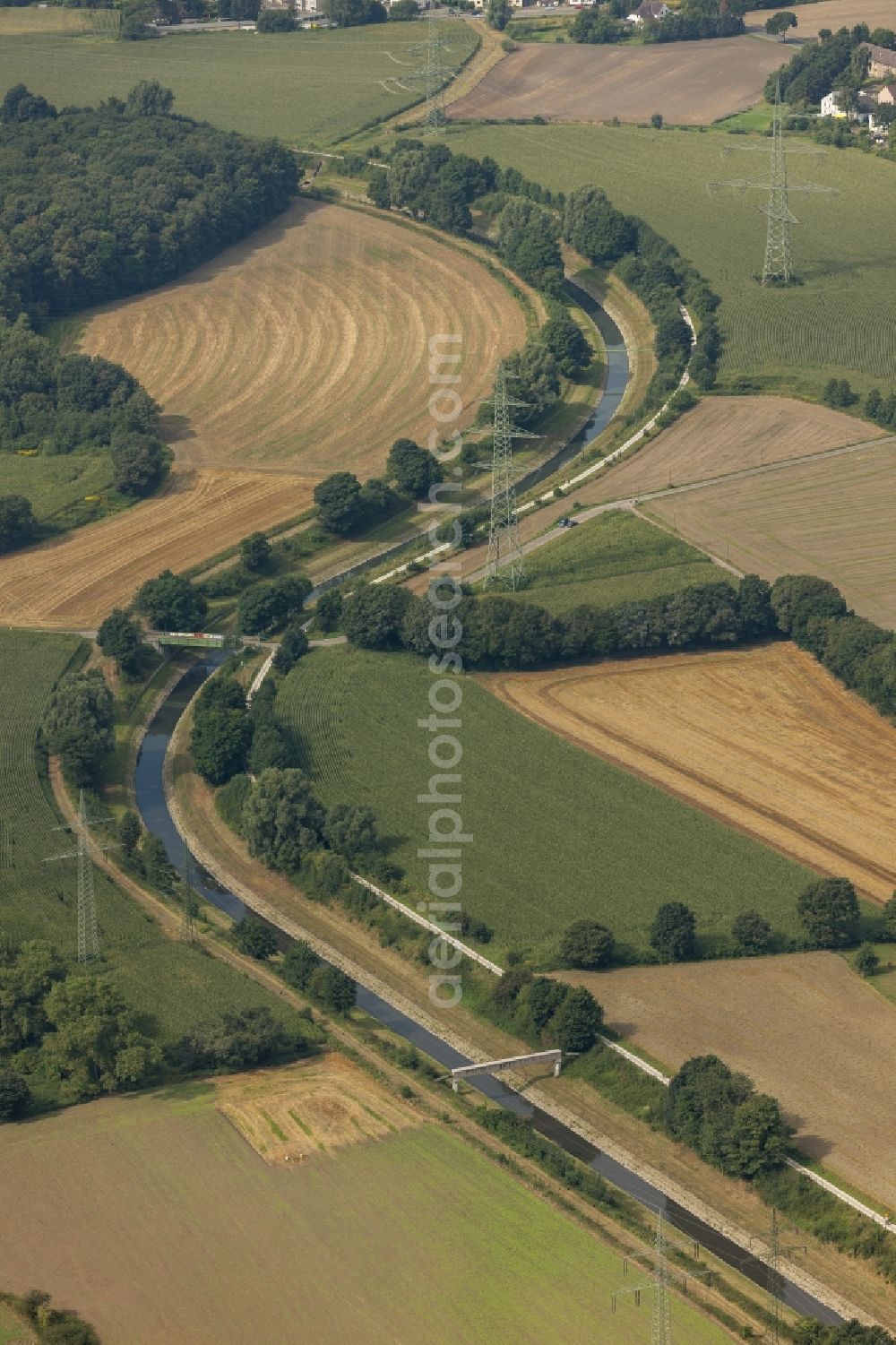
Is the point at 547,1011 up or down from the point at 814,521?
down

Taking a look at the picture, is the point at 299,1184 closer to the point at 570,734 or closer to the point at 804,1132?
the point at 804,1132

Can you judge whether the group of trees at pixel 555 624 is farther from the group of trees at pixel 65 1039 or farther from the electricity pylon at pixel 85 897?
the group of trees at pixel 65 1039

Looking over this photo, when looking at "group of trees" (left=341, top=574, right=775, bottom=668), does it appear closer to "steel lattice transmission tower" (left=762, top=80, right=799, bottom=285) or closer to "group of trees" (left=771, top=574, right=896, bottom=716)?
"group of trees" (left=771, top=574, right=896, bottom=716)

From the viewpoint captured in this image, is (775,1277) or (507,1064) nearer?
(775,1277)

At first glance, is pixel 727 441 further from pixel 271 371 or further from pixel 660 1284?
pixel 660 1284

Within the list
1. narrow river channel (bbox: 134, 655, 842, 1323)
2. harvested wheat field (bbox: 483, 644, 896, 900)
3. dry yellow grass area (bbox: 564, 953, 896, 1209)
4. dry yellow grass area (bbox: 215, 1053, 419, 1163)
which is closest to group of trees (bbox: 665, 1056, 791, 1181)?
dry yellow grass area (bbox: 564, 953, 896, 1209)

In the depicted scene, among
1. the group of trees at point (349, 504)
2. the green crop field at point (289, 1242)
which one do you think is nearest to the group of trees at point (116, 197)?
the group of trees at point (349, 504)

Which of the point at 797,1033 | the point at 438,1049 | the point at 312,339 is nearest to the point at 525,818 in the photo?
the point at 438,1049

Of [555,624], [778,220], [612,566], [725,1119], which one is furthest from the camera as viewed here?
[778,220]

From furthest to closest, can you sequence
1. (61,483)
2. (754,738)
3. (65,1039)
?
(61,483) < (754,738) < (65,1039)
